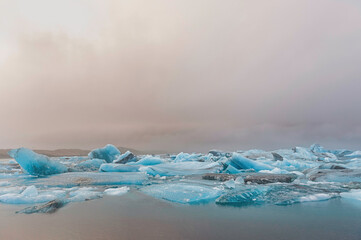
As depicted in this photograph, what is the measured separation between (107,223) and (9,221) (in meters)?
1.28

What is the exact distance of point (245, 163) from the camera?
10.6 meters

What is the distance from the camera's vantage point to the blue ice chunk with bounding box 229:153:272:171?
33.9ft

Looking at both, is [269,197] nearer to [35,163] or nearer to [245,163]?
[245,163]

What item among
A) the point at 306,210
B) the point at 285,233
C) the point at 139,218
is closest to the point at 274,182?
the point at 306,210

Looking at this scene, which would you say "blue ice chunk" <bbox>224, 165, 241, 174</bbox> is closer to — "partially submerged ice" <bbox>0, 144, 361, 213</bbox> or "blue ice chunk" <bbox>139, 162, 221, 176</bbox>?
"partially submerged ice" <bbox>0, 144, 361, 213</bbox>

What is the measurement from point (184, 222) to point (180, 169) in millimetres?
6525

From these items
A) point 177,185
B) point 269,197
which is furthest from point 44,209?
point 269,197

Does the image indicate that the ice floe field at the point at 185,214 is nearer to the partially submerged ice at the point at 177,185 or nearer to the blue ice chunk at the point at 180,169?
the partially submerged ice at the point at 177,185

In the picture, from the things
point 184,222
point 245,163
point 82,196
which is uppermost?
point 245,163

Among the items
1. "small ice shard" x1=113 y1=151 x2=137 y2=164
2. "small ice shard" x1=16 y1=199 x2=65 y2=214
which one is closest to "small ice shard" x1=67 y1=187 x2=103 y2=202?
"small ice shard" x1=16 y1=199 x2=65 y2=214

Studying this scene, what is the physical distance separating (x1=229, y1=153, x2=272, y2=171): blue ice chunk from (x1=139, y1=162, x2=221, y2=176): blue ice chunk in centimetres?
80

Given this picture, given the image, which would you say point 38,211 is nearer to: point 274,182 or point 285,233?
point 285,233

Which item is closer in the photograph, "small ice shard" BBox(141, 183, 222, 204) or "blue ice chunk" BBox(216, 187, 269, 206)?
"blue ice chunk" BBox(216, 187, 269, 206)

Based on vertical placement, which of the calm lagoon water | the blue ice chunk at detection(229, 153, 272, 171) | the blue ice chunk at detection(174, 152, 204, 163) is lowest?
the calm lagoon water
